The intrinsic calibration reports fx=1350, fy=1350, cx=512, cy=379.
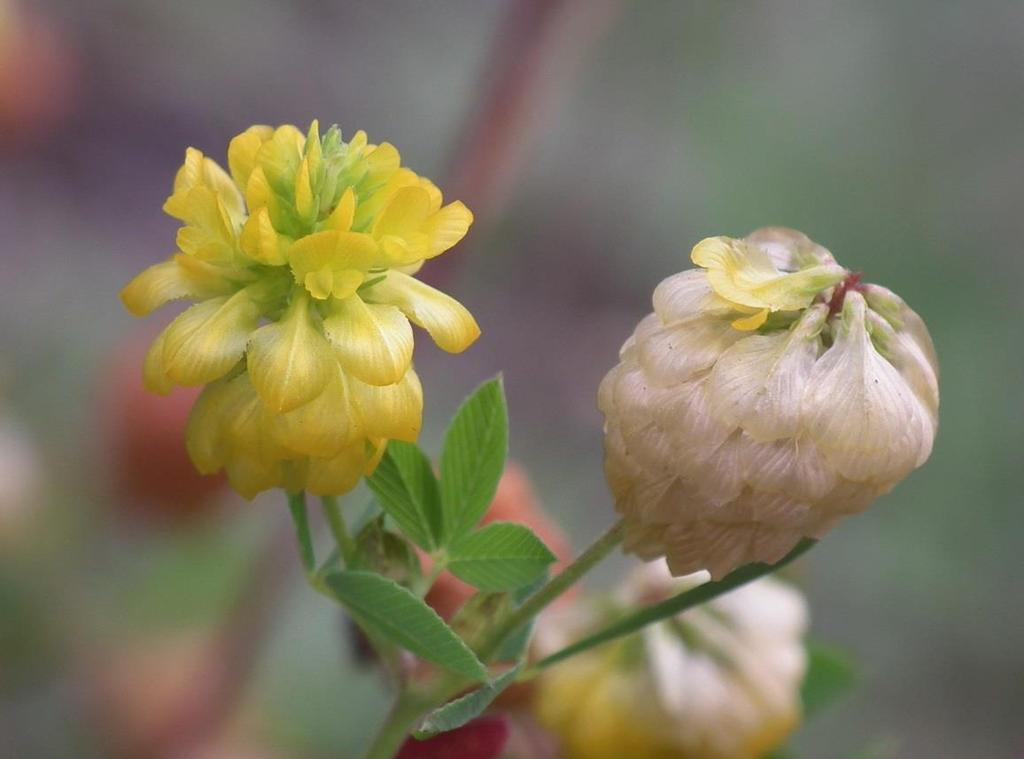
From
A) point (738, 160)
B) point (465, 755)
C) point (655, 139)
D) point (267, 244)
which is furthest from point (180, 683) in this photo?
point (655, 139)

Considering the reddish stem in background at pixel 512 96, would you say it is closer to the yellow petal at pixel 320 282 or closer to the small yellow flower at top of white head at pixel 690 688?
the small yellow flower at top of white head at pixel 690 688

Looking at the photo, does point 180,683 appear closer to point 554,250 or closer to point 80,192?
point 80,192

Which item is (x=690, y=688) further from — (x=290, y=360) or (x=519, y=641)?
(x=290, y=360)

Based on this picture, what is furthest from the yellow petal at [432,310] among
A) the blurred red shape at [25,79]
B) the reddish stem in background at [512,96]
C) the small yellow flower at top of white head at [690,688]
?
the blurred red shape at [25,79]

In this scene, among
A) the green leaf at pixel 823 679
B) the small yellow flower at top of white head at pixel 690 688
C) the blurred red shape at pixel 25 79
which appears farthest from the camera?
the blurred red shape at pixel 25 79

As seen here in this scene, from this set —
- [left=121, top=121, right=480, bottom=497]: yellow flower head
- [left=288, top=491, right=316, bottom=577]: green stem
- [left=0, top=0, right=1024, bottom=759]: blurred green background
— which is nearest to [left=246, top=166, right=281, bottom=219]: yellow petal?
[left=121, top=121, right=480, bottom=497]: yellow flower head

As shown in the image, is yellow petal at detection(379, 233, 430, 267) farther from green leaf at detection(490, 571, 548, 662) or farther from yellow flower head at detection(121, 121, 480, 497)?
green leaf at detection(490, 571, 548, 662)
